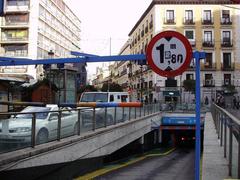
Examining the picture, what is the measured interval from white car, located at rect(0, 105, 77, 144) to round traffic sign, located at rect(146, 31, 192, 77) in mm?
4891

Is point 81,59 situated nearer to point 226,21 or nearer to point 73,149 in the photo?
point 73,149

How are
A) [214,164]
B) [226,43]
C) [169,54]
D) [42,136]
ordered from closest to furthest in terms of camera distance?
[169,54], [214,164], [42,136], [226,43]

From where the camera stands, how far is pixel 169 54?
4.95m

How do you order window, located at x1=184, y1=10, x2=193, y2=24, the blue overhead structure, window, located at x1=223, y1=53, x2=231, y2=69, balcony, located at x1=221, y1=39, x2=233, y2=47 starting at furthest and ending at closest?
1. window, located at x1=184, y1=10, x2=193, y2=24
2. balcony, located at x1=221, y1=39, x2=233, y2=47
3. window, located at x1=223, y1=53, x2=231, y2=69
4. the blue overhead structure

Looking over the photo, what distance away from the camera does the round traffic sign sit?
4.91m

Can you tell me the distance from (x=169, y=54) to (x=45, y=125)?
6.46 meters

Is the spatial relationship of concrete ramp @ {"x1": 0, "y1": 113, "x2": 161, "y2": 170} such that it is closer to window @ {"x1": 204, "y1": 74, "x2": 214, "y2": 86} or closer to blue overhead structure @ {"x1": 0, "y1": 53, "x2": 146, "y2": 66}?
blue overhead structure @ {"x1": 0, "y1": 53, "x2": 146, "y2": 66}

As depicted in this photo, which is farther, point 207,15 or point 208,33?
point 207,15

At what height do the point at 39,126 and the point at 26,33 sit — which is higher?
the point at 26,33

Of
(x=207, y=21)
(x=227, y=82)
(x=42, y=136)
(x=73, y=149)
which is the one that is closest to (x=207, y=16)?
(x=207, y=21)

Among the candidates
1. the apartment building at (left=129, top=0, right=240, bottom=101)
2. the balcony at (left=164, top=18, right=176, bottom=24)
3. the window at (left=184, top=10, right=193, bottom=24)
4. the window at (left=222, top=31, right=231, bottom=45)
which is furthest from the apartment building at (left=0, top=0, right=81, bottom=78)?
the window at (left=222, top=31, right=231, bottom=45)

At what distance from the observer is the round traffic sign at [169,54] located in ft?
16.1

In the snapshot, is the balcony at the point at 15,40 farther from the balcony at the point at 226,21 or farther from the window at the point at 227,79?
the window at the point at 227,79

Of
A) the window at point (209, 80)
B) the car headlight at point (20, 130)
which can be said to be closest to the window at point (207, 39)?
the window at point (209, 80)
